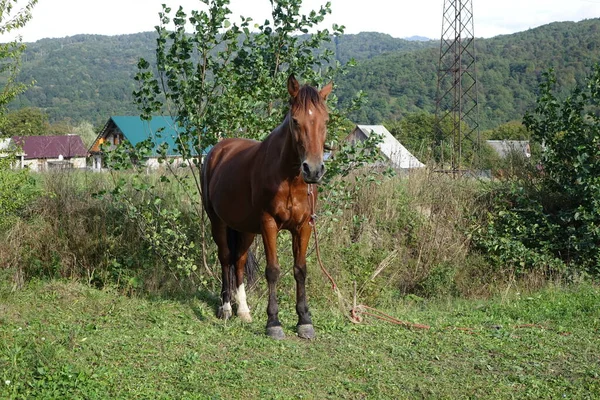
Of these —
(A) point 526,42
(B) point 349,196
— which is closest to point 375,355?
(B) point 349,196

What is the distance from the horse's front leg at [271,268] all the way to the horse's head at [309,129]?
88 centimetres

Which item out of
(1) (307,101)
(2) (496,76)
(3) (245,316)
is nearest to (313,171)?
(1) (307,101)

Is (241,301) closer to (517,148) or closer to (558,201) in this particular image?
(558,201)

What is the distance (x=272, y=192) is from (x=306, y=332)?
1.42 m

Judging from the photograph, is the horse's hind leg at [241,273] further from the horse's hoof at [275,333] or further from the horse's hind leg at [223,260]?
the horse's hoof at [275,333]

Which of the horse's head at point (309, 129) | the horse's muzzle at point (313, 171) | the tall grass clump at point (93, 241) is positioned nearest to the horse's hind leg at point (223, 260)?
the tall grass clump at point (93, 241)

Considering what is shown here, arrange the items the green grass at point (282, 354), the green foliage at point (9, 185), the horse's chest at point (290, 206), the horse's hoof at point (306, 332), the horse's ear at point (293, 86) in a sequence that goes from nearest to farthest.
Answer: the green grass at point (282, 354), the horse's ear at point (293, 86), the horse's chest at point (290, 206), the horse's hoof at point (306, 332), the green foliage at point (9, 185)

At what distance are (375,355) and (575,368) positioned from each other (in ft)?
5.56

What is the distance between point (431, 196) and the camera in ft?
41.0

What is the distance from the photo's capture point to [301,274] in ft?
20.2

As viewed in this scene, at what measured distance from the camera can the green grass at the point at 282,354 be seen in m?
4.59

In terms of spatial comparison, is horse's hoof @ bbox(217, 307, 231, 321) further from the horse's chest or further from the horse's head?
the horse's head

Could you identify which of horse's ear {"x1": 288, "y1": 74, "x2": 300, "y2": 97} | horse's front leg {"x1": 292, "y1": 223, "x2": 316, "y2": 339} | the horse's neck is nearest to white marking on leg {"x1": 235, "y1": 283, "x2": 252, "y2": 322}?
horse's front leg {"x1": 292, "y1": 223, "x2": 316, "y2": 339}

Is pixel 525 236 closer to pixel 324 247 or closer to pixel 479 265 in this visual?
pixel 479 265
